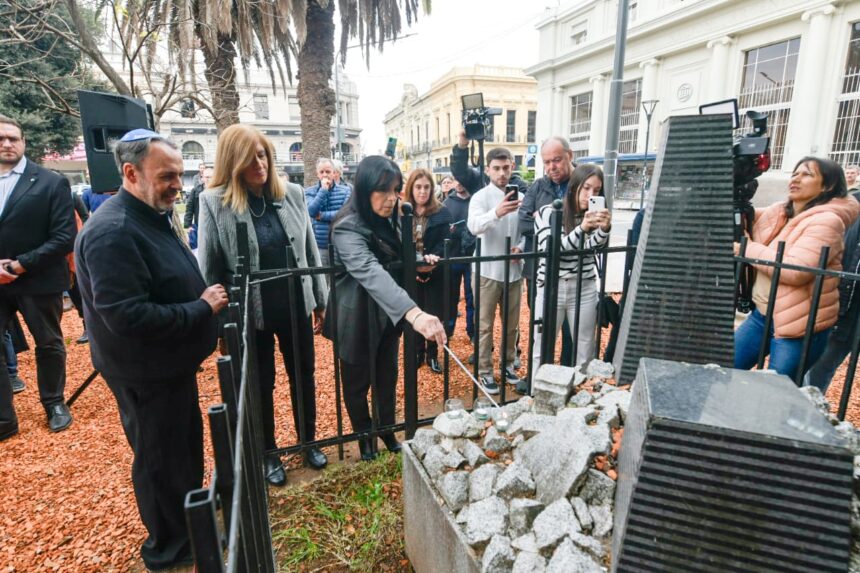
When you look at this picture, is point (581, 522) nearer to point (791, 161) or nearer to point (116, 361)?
point (116, 361)

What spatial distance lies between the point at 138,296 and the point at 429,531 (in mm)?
1481

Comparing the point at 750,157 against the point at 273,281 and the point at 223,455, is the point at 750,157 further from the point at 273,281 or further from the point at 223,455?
the point at 223,455

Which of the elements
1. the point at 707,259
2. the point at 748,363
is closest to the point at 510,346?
the point at 748,363

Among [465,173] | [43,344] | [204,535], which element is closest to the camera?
[204,535]

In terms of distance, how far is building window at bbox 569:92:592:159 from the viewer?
97.7ft

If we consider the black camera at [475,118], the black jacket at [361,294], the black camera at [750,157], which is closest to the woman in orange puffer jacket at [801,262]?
the black camera at [750,157]

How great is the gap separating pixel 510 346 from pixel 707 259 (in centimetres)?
208

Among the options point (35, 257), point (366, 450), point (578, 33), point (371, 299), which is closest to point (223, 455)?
point (371, 299)

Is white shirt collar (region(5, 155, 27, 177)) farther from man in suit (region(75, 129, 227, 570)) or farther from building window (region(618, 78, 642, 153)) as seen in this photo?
building window (region(618, 78, 642, 153))

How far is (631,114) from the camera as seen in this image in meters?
27.0

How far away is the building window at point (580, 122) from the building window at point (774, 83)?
9.94 metres

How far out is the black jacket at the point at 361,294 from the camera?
7.75 feet

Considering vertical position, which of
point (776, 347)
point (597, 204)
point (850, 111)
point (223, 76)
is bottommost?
point (776, 347)

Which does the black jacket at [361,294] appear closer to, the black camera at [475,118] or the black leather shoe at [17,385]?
the black camera at [475,118]
